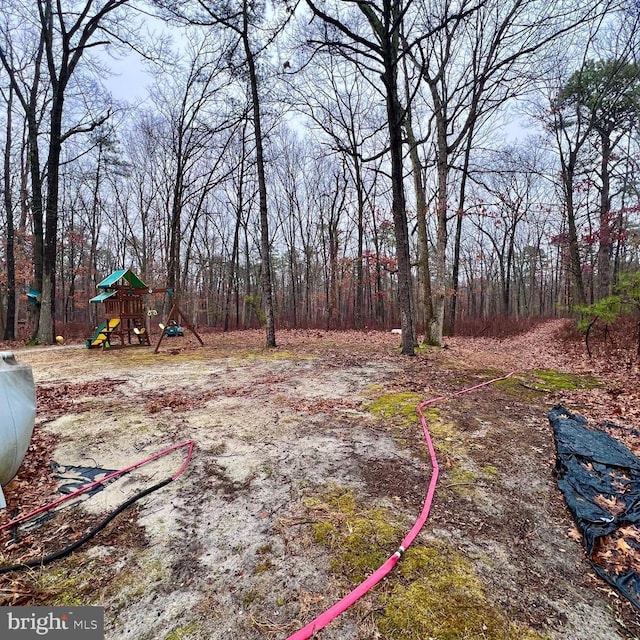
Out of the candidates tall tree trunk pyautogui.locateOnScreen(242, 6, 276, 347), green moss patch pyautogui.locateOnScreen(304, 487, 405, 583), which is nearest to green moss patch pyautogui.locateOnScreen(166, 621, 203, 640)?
green moss patch pyautogui.locateOnScreen(304, 487, 405, 583)

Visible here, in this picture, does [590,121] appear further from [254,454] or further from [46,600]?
[46,600]

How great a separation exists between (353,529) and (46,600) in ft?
5.02

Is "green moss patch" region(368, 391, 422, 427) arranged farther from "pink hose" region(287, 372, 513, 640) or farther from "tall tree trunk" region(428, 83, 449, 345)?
"tall tree trunk" region(428, 83, 449, 345)

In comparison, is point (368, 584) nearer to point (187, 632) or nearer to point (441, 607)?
point (441, 607)

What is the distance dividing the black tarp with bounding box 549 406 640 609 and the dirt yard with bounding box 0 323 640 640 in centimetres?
8

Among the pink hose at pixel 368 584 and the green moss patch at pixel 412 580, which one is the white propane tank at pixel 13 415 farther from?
the pink hose at pixel 368 584

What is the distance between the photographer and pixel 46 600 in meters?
1.49

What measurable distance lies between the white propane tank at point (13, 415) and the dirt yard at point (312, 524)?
209 millimetres

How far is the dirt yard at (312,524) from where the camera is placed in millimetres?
1419

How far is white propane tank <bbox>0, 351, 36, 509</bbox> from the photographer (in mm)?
2270

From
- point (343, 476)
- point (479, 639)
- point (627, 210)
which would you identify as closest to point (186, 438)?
point (343, 476)

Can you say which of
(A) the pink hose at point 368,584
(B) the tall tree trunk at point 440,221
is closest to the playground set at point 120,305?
(B) the tall tree trunk at point 440,221

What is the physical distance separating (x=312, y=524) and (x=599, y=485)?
2143 mm

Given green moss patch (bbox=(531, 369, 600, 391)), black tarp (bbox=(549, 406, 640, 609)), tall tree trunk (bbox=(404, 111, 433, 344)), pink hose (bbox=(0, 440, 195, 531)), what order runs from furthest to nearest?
tall tree trunk (bbox=(404, 111, 433, 344))
green moss patch (bbox=(531, 369, 600, 391))
pink hose (bbox=(0, 440, 195, 531))
black tarp (bbox=(549, 406, 640, 609))
